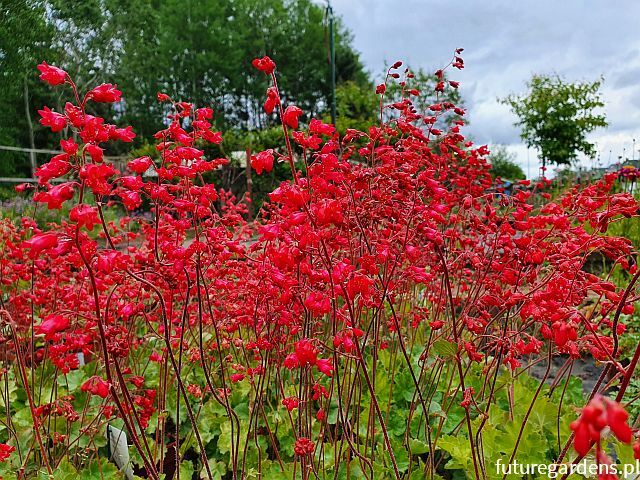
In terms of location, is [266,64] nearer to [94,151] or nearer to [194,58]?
[94,151]

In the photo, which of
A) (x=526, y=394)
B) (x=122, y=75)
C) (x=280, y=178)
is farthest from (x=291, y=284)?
(x=122, y=75)

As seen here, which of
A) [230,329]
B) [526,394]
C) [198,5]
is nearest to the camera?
[230,329]

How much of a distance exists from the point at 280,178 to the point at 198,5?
74.3 ft

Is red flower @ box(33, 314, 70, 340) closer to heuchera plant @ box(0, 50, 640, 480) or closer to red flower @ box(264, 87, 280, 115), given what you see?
heuchera plant @ box(0, 50, 640, 480)

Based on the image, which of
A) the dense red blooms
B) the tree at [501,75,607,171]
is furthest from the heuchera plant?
the tree at [501,75,607,171]

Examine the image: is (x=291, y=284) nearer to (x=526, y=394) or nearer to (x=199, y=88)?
(x=526, y=394)

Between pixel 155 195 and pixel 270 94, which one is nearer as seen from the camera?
pixel 270 94

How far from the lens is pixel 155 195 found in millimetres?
1628

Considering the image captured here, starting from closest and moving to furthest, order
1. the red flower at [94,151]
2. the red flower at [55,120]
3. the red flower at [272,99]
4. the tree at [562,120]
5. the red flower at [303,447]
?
the red flower at [94,151], the red flower at [55,120], the red flower at [272,99], the red flower at [303,447], the tree at [562,120]

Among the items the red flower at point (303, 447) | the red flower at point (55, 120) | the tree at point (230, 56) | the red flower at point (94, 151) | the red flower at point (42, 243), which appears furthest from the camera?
the tree at point (230, 56)

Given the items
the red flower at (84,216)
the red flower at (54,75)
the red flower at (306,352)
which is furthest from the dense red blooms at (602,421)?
the red flower at (54,75)

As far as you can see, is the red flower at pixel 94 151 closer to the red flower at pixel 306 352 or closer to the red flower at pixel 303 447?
the red flower at pixel 306 352

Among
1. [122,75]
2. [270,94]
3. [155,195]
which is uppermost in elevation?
[122,75]

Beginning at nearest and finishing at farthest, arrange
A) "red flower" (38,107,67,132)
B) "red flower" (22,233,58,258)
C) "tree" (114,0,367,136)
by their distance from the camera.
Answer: "red flower" (22,233,58,258) → "red flower" (38,107,67,132) → "tree" (114,0,367,136)
